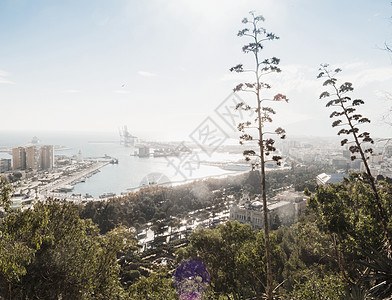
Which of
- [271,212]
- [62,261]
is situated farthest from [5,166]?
[62,261]

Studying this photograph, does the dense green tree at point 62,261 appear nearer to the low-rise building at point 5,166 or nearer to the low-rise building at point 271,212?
the low-rise building at point 271,212

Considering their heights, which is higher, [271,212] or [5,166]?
[5,166]

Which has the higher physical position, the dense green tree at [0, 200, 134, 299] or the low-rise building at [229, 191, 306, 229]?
the dense green tree at [0, 200, 134, 299]

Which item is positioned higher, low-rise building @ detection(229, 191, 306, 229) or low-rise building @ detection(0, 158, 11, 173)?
low-rise building @ detection(0, 158, 11, 173)

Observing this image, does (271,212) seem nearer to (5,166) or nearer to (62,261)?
(62,261)

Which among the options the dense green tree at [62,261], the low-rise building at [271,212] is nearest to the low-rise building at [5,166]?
the low-rise building at [271,212]

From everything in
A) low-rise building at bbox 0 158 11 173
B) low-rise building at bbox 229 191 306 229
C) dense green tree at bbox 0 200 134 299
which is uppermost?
dense green tree at bbox 0 200 134 299

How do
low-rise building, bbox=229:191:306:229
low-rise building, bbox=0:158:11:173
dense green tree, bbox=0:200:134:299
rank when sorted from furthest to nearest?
1. low-rise building, bbox=0:158:11:173
2. low-rise building, bbox=229:191:306:229
3. dense green tree, bbox=0:200:134:299

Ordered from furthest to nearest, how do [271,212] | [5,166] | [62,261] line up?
[5,166], [271,212], [62,261]

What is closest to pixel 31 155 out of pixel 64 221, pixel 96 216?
pixel 96 216

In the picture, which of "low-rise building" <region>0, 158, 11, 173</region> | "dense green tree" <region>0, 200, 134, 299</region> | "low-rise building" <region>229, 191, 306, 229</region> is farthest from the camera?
"low-rise building" <region>0, 158, 11, 173</region>

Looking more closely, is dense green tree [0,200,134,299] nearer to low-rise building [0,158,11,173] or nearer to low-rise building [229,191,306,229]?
low-rise building [229,191,306,229]

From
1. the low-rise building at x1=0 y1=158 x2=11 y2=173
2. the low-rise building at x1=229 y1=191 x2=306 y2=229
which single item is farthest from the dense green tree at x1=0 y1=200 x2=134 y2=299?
the low-rise building at x1=0 y1=158 x2=11 y2=173

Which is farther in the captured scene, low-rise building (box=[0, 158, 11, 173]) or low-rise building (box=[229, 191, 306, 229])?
low-rise building (box=[0, 158, 11, 173])
